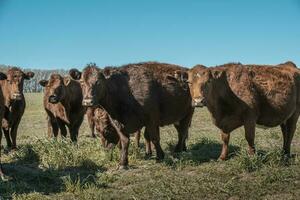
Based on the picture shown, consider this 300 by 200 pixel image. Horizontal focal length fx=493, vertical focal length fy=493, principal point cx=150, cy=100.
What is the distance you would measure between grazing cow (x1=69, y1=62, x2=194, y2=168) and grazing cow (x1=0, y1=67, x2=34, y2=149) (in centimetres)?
396

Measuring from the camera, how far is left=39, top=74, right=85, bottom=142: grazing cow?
15825 mm

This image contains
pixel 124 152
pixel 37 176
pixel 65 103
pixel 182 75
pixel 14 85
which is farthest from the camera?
pixel 65 103

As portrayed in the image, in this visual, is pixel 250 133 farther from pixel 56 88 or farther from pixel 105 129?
pixel 56 88

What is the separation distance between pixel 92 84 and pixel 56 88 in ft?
15.6

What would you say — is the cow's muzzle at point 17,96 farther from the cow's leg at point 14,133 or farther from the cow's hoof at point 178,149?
the cow's hoof at point 178,149

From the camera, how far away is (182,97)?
504 inches

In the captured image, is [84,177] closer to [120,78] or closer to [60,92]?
[120,78]

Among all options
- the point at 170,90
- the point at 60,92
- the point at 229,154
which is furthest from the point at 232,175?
the point at 60,92

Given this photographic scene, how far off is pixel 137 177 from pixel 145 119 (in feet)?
6.78

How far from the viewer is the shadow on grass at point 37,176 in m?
9.25

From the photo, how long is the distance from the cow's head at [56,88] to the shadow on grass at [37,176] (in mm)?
3720

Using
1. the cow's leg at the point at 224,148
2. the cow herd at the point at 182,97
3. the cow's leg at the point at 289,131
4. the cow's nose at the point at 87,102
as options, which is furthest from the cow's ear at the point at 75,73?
the cow's leg at the point at 289,131

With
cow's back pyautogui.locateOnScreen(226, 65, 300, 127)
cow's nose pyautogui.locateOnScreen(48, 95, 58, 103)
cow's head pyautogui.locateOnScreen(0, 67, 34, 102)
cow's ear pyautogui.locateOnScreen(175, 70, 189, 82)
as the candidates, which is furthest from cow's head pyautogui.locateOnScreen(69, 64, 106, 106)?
cow's head pyautogui.locateOnScreen(0, 67, 34, 102)

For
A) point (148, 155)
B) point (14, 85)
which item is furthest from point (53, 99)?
point (148, 155)
